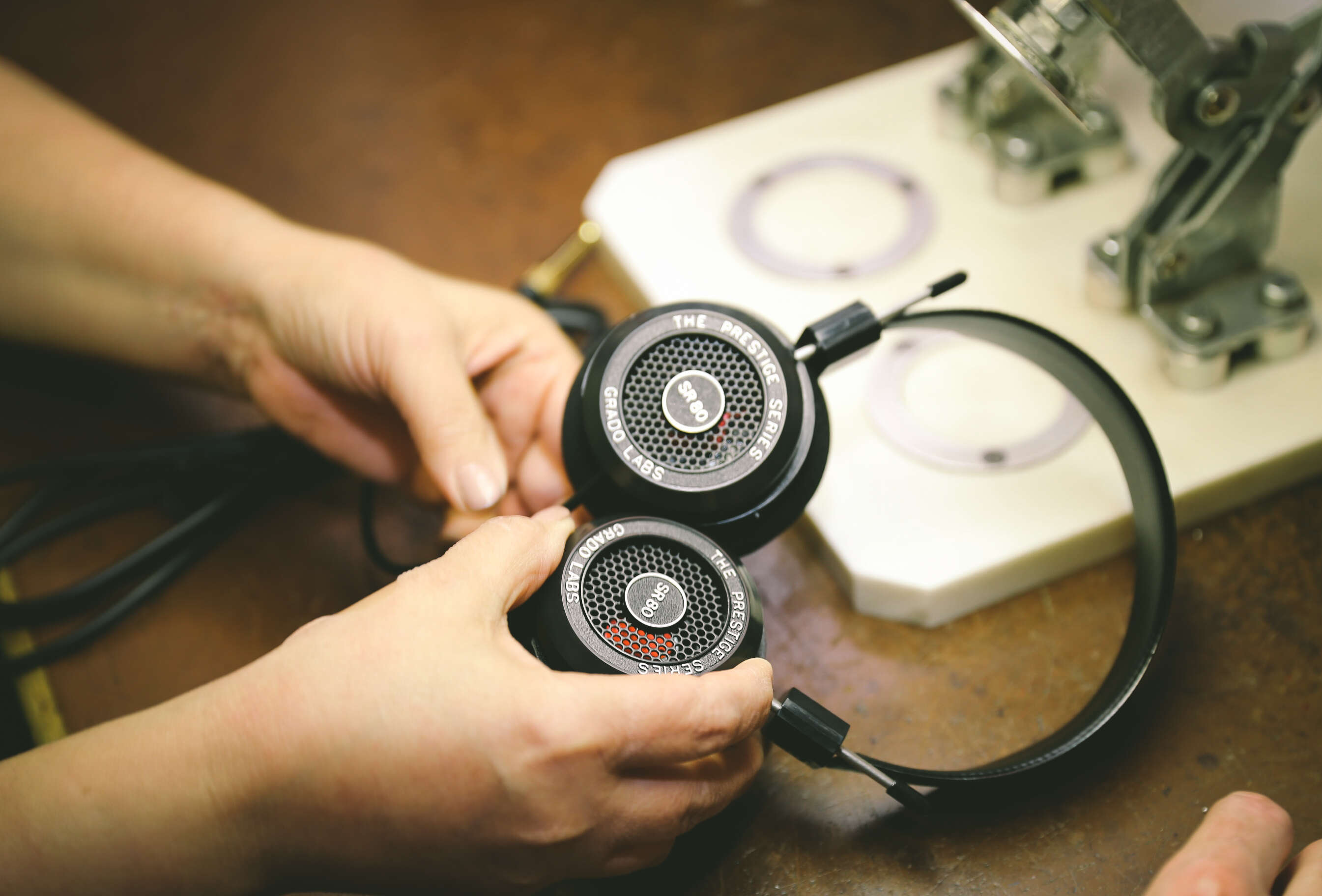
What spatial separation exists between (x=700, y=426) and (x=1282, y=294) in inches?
19.1

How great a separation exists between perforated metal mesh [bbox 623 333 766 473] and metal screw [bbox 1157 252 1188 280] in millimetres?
366

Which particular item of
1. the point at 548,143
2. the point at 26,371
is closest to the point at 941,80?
the point at 548,143

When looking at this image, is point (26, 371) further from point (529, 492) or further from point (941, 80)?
point (941, 80)

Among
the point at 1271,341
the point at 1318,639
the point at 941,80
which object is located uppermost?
the point at 941,80

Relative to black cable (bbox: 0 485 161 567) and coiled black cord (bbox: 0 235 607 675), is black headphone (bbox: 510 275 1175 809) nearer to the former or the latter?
coiled black cord (bbox: 0 235 607 675)

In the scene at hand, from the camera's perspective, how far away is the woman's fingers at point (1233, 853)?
479 mm

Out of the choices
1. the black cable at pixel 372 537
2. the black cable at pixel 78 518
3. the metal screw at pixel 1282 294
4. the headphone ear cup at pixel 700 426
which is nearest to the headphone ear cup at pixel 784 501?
the headphone ear cup at pixel 700 426

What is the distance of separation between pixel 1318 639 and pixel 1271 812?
7.2 inches

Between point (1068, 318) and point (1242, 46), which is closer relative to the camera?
point (1242, 46)

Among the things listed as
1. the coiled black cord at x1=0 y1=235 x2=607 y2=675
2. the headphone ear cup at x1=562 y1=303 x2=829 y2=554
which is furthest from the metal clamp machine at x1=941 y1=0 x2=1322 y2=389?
the coiled black cord at x1=0 y1=235 x2=607 y2=675

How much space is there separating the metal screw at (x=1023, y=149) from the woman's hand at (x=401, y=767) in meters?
0.57

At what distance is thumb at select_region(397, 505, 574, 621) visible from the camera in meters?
0.50

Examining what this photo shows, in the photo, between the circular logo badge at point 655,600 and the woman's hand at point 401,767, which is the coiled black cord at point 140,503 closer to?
the woman's hand at point 401,767

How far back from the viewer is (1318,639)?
2.11 ft
